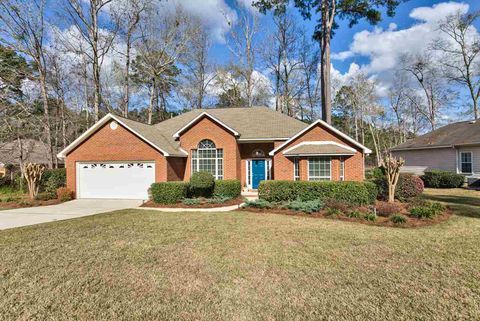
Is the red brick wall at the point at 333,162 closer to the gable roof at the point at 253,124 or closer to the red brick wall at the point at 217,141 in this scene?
the gable roof at the point at 253,124

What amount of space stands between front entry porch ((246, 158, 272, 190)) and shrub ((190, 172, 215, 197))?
13.8 feet

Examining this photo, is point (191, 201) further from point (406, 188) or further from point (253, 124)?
point (406, 188)

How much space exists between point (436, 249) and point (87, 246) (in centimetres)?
874

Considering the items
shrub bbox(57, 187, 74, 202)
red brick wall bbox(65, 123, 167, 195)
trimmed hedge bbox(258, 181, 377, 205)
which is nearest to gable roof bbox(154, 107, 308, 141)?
red brick wall bbox(65, 123, 167, 195)

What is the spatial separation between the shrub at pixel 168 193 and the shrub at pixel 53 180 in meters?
8.26

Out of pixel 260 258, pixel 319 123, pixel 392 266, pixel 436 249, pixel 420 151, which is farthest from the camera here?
pixel 420 151

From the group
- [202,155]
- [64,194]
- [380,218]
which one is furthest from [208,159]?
[380,218]

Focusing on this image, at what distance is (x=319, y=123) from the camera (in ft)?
51.3

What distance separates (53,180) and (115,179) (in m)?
5.03

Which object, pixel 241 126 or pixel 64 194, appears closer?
pixel 64 194

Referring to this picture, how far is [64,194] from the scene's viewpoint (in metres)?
15.5

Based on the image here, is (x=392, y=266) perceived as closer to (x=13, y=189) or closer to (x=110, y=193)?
(x=110, y=193)

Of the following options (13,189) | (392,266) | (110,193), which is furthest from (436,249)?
(13,189)

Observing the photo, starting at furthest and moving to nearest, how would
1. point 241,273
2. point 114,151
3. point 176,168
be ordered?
point 176,168
point 114,151
point 241,273
